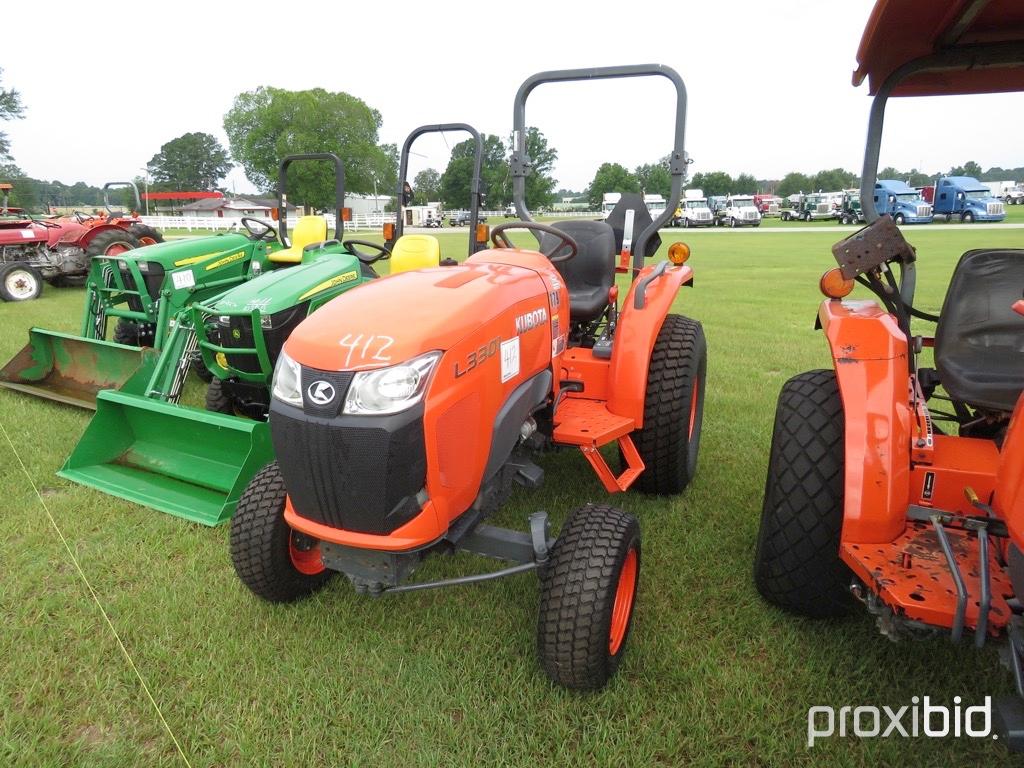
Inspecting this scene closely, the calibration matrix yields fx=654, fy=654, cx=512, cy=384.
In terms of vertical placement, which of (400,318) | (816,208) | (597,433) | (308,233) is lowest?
(597,433)

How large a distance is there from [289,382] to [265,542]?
71cm

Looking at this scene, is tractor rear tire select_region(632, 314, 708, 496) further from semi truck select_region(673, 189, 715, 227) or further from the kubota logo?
semi truck select_region(673, 189, 715, 227)

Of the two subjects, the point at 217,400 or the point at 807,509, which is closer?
the point at 807,509

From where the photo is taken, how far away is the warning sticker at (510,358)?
2.11 metres

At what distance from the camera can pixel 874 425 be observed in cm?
194

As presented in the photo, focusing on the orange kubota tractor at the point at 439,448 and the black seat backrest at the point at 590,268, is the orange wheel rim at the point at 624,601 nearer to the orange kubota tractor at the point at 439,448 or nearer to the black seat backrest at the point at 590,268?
the orange kubota tractor at the point at 439,448

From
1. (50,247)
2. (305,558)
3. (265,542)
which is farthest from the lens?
(50,247)

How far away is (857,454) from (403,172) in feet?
11.8

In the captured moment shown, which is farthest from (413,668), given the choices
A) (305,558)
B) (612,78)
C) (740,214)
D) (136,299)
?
(740,214)

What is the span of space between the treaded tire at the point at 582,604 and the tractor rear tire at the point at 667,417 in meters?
1.05

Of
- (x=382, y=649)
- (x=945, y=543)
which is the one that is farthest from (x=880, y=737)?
(x=382, y=649)

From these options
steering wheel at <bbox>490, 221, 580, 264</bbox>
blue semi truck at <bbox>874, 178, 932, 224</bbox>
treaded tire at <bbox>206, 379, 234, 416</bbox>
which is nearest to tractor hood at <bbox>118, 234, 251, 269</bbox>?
treaded tire at <bbox>206, 379, 234, 416</bbox>

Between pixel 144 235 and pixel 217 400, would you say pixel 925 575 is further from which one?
pixel 144 235

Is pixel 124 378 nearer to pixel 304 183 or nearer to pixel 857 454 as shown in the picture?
pixel 857 454
